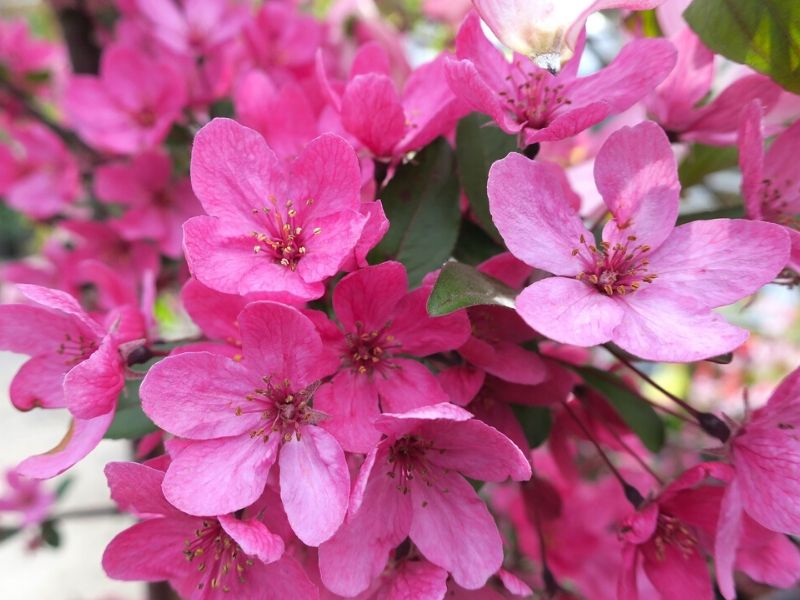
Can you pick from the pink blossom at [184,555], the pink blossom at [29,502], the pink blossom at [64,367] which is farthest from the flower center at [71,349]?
the pink blossom at [29,502]

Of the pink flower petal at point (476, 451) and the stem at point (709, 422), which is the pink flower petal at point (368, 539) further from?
the stem at point (709, 422)

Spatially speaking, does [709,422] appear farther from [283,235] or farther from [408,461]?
[283,235]

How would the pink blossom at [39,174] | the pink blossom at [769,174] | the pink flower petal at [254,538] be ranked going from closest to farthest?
1. the pink flower petal at [254,538]
2. the pink blossom at [769,174]
3. the pink blossom at [39,174]

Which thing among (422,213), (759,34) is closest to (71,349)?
(422,213)

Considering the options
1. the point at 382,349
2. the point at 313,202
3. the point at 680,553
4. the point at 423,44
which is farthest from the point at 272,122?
the point at 423,44

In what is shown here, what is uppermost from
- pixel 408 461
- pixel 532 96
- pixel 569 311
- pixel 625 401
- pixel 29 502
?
pixel 532 96
